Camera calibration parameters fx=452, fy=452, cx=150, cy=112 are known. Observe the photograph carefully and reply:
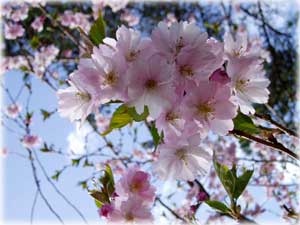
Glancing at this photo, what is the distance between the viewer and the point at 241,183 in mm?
1003

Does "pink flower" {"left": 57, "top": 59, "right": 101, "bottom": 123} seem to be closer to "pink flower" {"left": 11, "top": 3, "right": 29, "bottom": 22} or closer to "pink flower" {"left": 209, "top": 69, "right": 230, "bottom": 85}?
"pink flower" {"left": 209, "top": 69, "right": 230, "bottom": 85}

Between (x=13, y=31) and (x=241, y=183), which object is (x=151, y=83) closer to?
(x=241, y=183)

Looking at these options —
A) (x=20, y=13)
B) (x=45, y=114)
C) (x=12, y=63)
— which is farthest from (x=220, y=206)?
(x=20, y=13)

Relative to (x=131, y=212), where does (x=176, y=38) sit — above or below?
above

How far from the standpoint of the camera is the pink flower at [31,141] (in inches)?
154

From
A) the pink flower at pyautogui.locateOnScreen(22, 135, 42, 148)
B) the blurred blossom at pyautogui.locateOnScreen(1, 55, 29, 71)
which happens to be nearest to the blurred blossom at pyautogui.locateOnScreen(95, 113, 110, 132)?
the pink flower at pyautogui.locateOnScreen(22, 135, 42, 148)

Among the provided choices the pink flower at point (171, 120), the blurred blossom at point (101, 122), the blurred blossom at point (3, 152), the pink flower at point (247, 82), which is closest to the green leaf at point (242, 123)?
the pink flower at point (247, 82)

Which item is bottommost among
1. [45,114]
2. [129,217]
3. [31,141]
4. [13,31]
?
[129,217]

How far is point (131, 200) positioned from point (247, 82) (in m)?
0.35

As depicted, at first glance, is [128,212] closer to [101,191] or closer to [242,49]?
[101,191]

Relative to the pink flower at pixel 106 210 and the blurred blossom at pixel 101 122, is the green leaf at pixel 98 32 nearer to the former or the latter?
the pink flower at pixel 106 210

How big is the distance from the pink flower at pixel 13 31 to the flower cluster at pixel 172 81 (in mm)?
3999

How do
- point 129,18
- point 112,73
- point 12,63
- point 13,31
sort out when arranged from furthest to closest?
point 129,18 → point 13,31 → point 12,63 → point 112,73

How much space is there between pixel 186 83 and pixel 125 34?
0.52ft
